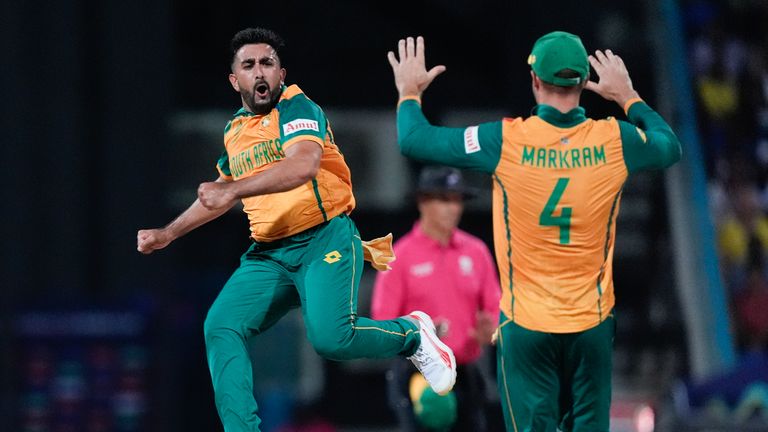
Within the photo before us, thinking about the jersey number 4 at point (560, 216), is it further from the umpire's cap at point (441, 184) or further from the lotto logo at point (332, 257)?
the umpire's cap at point (441, 184)

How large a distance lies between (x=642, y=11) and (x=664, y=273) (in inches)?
150

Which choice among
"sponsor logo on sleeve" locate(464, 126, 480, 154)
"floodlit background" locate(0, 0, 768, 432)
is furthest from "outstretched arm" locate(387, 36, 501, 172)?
"floodlit background" locate(0, 0, 768, 432)

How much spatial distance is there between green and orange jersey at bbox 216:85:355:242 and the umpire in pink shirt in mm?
2094

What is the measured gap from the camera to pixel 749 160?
14.2 meters

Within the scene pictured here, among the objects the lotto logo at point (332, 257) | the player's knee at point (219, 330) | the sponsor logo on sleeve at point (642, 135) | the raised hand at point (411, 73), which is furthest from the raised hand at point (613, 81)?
the player's knee at point (219, 330)

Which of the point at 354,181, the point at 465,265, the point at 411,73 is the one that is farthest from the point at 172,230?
the point at 354,181

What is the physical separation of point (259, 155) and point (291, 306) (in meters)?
0.76

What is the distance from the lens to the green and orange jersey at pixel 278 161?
20.5 ft

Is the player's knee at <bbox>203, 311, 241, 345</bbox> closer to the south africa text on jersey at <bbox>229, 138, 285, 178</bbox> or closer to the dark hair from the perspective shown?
the south africa text on jersey at <bbox>229, 138, 285, 178</bbox>

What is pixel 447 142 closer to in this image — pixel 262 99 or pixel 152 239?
pixel 262 99

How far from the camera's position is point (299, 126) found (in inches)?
240

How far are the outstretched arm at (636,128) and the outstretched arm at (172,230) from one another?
1830mm

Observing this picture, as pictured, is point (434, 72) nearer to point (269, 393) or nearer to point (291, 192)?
point (291, 192)

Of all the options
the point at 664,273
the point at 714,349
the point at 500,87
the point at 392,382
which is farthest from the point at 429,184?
the point at 500,87
